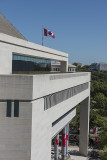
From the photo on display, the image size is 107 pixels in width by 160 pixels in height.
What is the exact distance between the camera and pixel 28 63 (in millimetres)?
25406

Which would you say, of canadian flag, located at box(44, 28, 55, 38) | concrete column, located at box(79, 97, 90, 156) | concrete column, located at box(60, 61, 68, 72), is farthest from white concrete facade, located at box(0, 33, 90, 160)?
concrete column, located at box(60, 61, 68, 72)

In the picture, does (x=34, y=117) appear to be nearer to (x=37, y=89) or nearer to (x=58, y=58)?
(x=37, y=89)

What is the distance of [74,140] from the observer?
42781 millimetres

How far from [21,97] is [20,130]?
245 centimetres

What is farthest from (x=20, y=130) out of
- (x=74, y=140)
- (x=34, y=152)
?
(x=74, y=140)

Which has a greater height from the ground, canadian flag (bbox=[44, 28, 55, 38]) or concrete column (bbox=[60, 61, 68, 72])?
canadian flag (bbox=[44, 28, 55, 38])

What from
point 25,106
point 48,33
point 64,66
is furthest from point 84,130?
point 25,106

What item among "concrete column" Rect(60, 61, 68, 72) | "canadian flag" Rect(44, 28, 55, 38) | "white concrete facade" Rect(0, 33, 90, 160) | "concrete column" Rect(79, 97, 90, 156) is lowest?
"concrete column" Rect(79, 97, 90, 156)

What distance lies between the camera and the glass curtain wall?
870 inches

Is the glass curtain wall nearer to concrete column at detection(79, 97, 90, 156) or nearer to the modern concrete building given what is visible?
the modern concrete building

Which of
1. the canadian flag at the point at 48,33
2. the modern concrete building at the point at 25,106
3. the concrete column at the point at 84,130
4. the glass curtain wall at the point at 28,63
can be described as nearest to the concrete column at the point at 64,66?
the glass curtain wall at the point at 28,63

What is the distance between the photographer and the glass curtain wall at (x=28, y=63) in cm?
2211

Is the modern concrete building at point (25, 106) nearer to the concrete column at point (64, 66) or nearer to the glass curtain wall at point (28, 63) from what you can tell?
the glass curtain wall at point (28, 63)

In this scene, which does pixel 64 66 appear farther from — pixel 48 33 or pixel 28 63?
pixel 28 63
